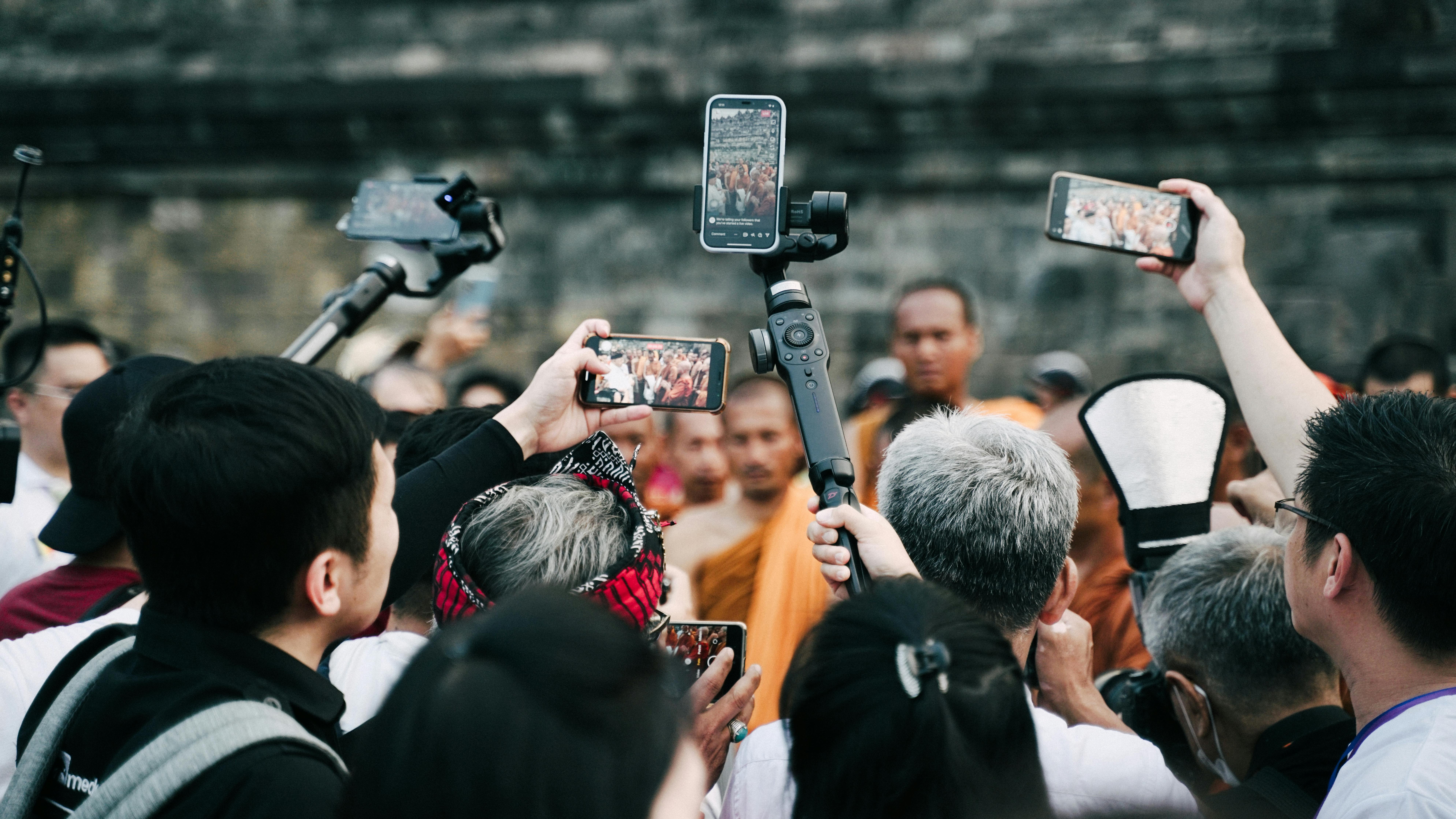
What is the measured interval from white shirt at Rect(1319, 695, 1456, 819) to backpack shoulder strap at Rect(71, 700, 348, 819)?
124 cm

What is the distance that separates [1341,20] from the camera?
6.63m

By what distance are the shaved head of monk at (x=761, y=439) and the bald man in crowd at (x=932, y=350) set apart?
0.96 ft

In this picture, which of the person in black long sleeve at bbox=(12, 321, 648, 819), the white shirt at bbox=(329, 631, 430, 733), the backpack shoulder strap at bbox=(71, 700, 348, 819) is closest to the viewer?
the backpack shoulder strap at bbox=(71, 700, 348, 819)

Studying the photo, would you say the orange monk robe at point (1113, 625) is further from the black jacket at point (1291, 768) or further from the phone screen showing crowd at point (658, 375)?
the phone screen showing crowd at point (658, 375)

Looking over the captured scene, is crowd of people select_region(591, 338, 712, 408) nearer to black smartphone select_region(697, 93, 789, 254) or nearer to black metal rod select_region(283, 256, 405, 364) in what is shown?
black smartphone select_region(697, 93, 789, 254)

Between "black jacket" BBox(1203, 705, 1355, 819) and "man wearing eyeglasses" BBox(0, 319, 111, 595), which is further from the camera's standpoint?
"man wearing eyeglasses" BBox(0, 319, 111, 595)

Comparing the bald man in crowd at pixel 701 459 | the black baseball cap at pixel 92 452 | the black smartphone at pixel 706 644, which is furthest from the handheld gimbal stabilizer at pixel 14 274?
the bald man in crowd at pixel 701 459

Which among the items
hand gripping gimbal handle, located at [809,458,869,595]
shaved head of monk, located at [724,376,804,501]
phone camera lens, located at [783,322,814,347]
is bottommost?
shaved head of monk, located at [724,376,804,501]

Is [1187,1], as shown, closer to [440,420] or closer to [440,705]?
[440,420]

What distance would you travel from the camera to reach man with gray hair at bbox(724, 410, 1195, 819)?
5.09ft

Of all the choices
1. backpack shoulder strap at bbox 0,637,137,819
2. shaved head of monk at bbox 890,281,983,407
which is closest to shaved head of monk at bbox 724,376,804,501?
shaved head of monk at bbox 890,281,983,407

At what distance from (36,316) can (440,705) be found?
29.9ft

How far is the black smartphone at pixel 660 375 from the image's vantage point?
1897 mm

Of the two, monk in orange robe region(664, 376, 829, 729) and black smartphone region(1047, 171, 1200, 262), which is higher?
black smartphone region(1047, 171, 1200, 262)
